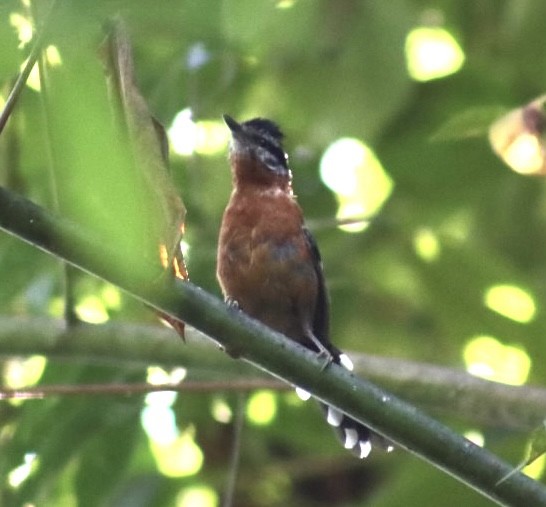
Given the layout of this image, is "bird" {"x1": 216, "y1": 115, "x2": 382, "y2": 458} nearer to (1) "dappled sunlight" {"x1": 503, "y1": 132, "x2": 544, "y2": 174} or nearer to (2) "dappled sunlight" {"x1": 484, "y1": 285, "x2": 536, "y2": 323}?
(2) "dappled sunlight" {"x1": 484, "y1": 285, "x2": 536, "y2": 323}

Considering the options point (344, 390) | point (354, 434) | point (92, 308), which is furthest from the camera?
point (92, 308)

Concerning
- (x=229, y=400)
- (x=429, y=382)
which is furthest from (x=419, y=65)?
(x=429, y=382)

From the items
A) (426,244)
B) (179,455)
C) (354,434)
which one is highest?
(426,244)

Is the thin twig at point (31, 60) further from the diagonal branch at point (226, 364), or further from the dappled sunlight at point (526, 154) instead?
the diagonal branch at point (226, 364)

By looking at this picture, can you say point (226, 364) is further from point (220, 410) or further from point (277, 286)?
point (220, 410)

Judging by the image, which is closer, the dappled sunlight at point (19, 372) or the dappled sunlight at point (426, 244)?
the dappled sunlight at point (426, 244)

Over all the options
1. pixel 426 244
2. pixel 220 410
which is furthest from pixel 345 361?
pixel 220 410

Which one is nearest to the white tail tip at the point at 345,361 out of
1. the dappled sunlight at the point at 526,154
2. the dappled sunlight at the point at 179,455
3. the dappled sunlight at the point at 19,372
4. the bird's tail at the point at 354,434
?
the bird's tail at the point at 354,434

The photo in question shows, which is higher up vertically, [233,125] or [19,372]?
[233,125]
